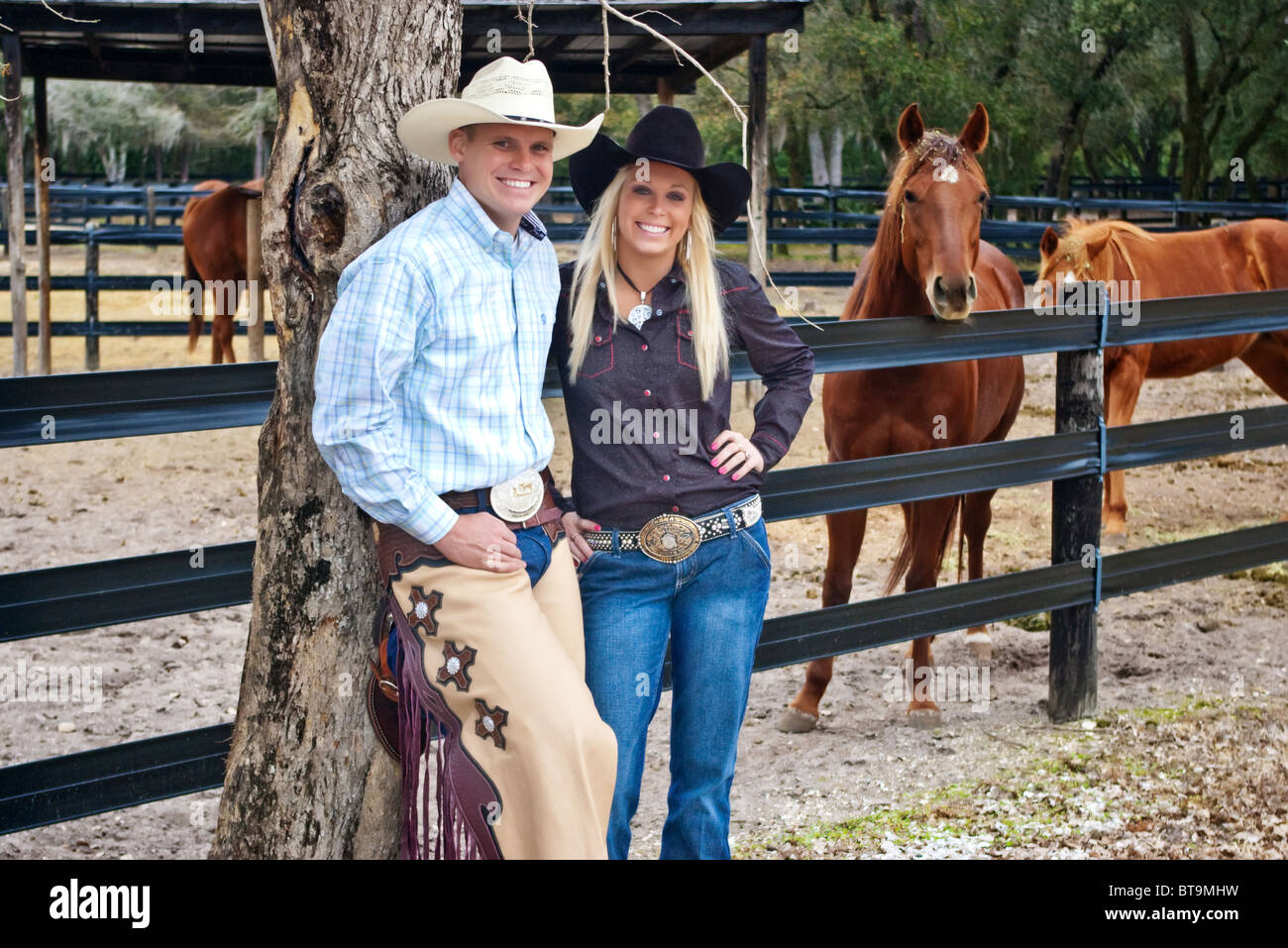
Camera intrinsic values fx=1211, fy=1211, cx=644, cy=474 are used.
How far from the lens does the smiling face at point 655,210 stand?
2701mm

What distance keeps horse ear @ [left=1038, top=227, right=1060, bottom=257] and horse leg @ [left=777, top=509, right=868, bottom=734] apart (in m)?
4.07

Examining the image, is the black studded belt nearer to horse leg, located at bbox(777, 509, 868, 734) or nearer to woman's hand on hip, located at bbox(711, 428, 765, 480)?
woman's hand on hip, located at bbox(711, 428, 765, 480)

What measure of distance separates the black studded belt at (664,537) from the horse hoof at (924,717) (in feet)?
7.28

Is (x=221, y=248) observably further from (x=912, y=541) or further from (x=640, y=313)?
(x=640, y=313)

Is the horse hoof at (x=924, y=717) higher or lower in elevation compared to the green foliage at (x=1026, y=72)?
lower

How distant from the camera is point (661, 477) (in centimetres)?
272

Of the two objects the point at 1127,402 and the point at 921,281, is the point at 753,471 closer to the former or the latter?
the point at 921,281

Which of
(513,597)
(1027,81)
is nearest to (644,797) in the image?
(513,597)

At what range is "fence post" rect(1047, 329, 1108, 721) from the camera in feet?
15.2

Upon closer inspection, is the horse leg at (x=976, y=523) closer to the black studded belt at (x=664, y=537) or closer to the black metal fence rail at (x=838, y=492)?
the black metal fence rail at (x=838, y=492)

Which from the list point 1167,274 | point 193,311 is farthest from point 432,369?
point 193,311

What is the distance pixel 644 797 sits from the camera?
4141mm

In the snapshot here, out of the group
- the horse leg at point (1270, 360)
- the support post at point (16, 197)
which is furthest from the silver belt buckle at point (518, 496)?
the support post at point (16, 197)
